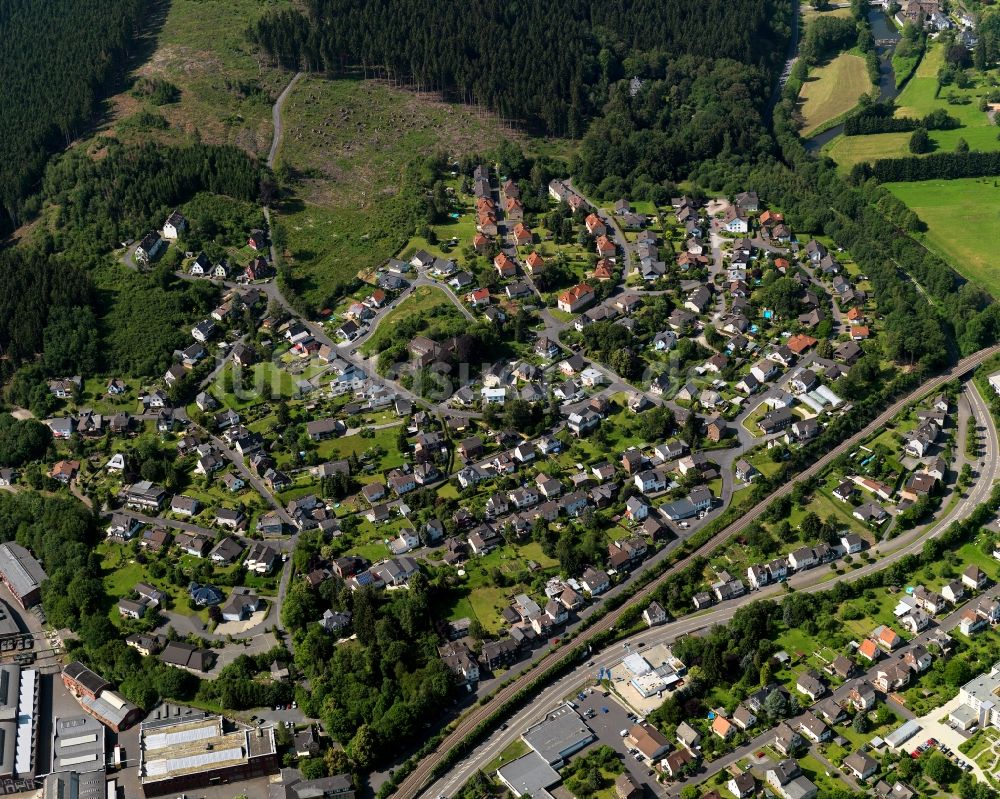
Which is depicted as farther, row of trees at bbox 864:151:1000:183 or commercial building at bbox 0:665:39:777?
row of trees at bbox 864:151:1000:183

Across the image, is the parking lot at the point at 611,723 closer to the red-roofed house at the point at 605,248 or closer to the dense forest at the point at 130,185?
the red-roofed house at the point at 605,248

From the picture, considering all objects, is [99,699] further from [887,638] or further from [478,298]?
[478,298]

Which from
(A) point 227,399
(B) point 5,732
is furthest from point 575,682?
(A) point 227,399

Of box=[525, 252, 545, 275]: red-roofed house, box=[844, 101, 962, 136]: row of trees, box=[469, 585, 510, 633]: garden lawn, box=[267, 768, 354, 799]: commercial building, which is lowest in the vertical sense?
box=[267, 768, 354, 799]: commercial building

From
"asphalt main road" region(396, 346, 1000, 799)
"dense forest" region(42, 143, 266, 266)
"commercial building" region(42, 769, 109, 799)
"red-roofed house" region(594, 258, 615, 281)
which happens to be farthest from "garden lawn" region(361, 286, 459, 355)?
"commercial building" region(42, 769, 109, 799)

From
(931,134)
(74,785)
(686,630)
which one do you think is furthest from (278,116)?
(74,785)

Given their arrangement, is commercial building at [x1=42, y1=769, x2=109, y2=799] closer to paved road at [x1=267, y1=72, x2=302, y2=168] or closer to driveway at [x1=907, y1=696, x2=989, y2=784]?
driveway at [x1=907, y1=696, x2=989, y2=784]

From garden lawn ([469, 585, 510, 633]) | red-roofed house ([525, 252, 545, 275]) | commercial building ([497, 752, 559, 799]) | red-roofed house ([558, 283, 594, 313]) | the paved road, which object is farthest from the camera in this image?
the paved road
